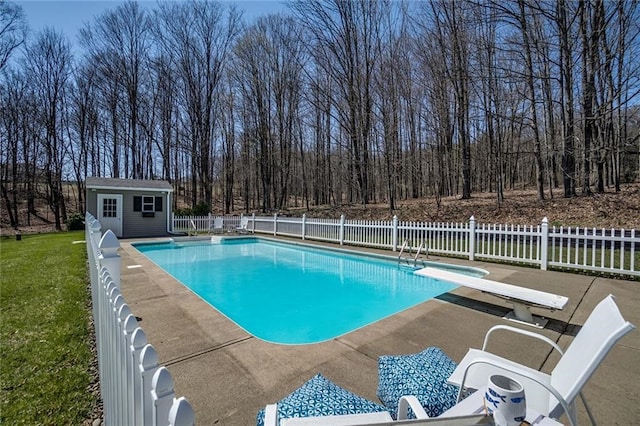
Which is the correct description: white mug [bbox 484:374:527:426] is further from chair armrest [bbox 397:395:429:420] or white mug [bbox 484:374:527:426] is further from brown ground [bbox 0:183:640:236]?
brown ground [bbox 0:183:640:236]

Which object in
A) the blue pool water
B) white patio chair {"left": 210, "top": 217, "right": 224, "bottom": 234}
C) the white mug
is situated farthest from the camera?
white patio chair {"left": 210, "top": 217, "right": 224, "bottom": 234}

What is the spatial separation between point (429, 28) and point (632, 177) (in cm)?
1876

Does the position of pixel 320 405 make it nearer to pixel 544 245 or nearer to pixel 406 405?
pixel 406 405

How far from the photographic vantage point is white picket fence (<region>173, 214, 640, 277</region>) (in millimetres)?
6695

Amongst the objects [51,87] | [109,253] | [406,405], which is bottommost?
[406,405]

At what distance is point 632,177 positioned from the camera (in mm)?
21766

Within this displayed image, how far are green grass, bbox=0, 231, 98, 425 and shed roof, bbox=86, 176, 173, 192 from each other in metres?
10.0

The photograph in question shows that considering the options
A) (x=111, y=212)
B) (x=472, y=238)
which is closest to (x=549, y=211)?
(x=472, y=238)

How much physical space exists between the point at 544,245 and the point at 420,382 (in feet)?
22.4

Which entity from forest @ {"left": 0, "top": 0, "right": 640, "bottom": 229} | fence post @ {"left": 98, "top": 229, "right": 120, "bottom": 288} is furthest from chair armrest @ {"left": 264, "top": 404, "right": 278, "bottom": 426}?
forest @ {"left": 0, "top": 0, "right": 640, "bottom": 229}

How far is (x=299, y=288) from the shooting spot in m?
7.57

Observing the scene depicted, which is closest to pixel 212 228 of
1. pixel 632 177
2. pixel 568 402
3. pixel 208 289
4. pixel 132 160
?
pixel 208 289

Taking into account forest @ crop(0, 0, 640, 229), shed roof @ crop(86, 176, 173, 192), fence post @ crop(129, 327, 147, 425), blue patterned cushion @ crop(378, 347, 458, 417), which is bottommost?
blue patterned cushion @ crop(378, 347, 458, 417)

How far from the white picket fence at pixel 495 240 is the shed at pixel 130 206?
5.89 meters
